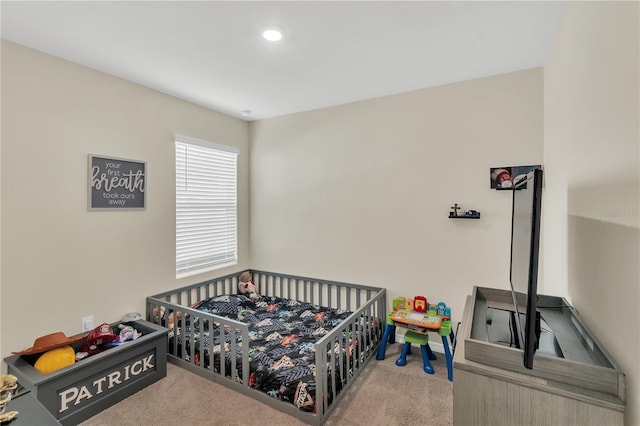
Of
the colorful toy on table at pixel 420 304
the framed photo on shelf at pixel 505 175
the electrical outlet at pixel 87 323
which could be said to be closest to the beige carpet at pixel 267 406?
the colorful toy on table at pixel 420 304

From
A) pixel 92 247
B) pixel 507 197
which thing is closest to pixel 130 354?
pixel 92 247

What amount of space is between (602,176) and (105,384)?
2.96m

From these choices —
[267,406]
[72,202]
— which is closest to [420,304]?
[267,406]

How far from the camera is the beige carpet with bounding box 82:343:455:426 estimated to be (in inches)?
74.5

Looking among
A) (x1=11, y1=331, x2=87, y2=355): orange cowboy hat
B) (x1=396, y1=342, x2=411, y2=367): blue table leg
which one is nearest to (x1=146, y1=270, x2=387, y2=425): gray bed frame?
(x1=396, y1=342, x2=411, y2=367): blue table leg

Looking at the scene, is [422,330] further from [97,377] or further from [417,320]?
[97,377]

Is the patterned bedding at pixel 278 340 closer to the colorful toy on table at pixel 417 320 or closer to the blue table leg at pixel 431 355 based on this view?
the colorful toy on table at pixel 417 320

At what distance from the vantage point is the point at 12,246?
197 centimetres

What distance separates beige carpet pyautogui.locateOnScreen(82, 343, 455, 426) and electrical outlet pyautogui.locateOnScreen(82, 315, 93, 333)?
0.66m

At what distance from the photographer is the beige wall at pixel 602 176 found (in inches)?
34.4

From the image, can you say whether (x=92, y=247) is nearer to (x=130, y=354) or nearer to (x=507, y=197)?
(x=130, y=354)

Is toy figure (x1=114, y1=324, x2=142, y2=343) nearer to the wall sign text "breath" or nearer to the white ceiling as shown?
the wall sign text "breath"

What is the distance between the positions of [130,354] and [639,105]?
2939 mm

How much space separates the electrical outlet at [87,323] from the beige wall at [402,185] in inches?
71.0
